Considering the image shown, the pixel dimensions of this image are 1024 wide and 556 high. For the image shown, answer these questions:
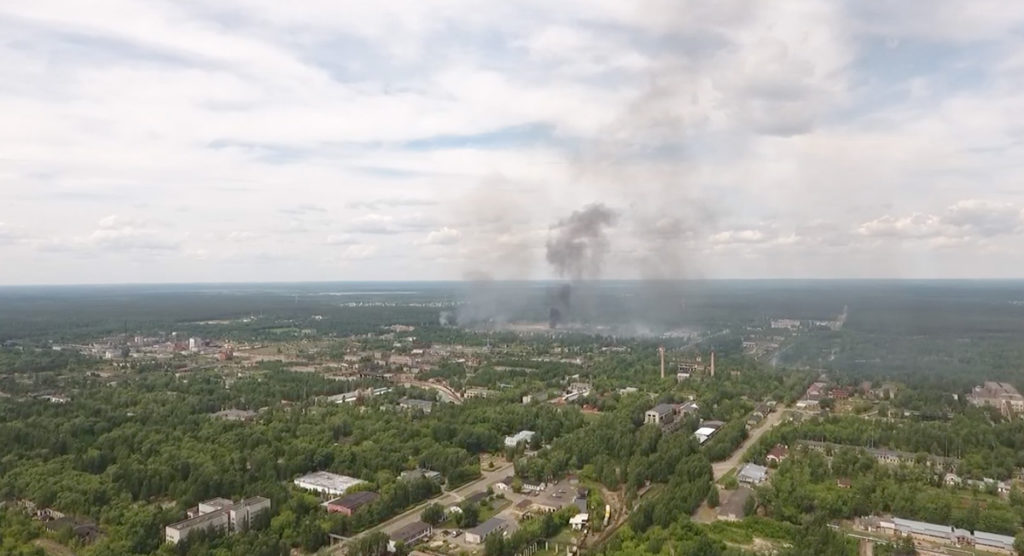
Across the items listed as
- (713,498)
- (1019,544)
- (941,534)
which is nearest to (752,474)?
(713,498)

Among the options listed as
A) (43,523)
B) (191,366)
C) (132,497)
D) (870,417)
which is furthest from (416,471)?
(191,366)

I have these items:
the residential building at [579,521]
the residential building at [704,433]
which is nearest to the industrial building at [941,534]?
the residential building at [579,521]

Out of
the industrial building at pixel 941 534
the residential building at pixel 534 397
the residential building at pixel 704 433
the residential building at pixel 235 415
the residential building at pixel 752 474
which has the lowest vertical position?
the industrial building at pixel 941 534

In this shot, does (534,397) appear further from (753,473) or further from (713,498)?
(713,498)

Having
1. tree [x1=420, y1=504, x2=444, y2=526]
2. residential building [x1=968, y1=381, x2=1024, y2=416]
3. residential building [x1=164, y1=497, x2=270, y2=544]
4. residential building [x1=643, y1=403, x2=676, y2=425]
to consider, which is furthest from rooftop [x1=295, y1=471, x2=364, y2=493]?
residential building [x1=968, y1=381, x2=1024, y2=416]

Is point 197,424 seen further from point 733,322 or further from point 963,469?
point 733,322

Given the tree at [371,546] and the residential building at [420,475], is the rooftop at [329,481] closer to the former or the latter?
the residential building at [420,475]
